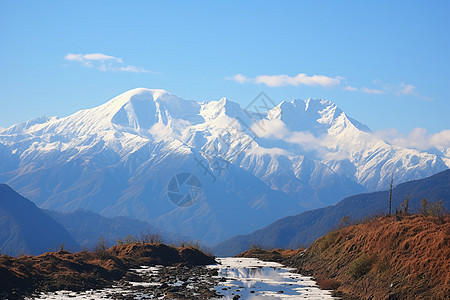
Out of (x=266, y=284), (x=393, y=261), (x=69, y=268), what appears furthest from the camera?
(x=266, y=284)

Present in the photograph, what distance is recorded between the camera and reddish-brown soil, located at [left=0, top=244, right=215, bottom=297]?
135 ft

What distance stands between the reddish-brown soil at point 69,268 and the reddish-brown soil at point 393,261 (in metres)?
21.5

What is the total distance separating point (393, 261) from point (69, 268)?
29366 mm

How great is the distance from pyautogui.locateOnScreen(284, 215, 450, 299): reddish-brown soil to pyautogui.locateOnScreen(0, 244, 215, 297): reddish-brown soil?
21522 millimetres

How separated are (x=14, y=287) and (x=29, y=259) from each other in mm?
10937

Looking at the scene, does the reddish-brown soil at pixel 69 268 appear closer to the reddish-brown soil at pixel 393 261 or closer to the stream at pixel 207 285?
the stream at pixel 207 285

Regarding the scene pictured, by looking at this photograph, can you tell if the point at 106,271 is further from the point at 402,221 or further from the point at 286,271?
the point at 402,221

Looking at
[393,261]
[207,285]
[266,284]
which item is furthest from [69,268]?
[393,261]

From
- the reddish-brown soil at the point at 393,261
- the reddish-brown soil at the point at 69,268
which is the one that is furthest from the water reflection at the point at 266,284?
the reddish-brown soil at the point at 69,268

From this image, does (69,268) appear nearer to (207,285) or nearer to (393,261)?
(207,285)

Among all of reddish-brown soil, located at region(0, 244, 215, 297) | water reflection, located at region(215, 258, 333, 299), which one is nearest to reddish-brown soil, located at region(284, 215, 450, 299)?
water reflection, located at region(215, 258, 333, 299)

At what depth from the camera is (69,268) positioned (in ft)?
162

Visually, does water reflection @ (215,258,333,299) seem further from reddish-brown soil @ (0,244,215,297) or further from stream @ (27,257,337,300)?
reddish-brown soil @ (0,244,215,297)

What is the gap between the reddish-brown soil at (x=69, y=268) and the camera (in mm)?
41125
